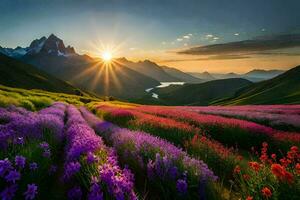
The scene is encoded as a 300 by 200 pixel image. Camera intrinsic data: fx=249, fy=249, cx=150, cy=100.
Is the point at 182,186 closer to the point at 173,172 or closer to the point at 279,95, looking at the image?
the point at 173,172

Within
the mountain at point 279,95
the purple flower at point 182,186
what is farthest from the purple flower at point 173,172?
the mountain at point 279,95

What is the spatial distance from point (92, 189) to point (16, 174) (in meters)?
1.16

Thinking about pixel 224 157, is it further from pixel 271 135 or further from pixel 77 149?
pixel 271 135

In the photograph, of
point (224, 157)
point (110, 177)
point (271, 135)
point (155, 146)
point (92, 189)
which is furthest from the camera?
point (271, 135)

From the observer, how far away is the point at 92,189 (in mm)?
3648

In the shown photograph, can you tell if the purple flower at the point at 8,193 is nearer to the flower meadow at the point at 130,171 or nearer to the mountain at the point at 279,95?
the flower meadow at the point at 130,171

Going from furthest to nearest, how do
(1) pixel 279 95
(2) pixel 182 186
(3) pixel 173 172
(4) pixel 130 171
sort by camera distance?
1. (1) pixel 279 95
2. (3) pixel 173 172
3. (4) pixel 130 171
4. (2) pixel 182 186

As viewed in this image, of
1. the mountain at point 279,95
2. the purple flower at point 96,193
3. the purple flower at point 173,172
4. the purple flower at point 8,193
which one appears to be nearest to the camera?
the purple flower at point 96,193

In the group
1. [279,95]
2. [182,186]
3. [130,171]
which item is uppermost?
[130,171]

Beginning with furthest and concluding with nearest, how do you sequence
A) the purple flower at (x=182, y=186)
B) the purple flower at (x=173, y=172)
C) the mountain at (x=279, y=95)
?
the mountain at (x=279, y=95) → the purple flower at (x=173, y=172) → the purple flower at (x=182, y=186)

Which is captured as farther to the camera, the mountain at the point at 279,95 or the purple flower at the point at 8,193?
the mountain at the point at 279,95

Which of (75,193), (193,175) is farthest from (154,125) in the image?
(75,193)

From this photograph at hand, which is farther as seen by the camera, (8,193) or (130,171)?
(130,171)

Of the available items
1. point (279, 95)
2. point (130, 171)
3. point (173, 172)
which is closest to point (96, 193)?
point (130, 171)
